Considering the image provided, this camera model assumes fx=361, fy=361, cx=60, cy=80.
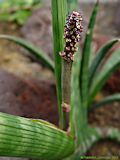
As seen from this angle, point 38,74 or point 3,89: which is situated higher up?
point 38,74

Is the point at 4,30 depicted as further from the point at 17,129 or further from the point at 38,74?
the point at 17,129

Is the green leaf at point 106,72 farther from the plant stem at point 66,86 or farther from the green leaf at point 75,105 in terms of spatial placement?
the plant stem at point 66,86

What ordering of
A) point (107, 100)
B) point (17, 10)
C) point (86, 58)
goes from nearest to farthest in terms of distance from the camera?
point (86, 58) → point (107, 100) → point (17, 10)

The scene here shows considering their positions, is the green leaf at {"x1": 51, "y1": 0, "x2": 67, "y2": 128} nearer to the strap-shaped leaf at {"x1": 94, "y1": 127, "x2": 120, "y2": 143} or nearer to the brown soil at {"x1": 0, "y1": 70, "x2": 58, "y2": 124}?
the brown soil at {"x1": 0, "y1": 70, "x2": 58, "y2": 124}

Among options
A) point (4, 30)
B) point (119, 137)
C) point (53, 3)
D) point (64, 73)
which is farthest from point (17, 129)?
point (4, 30)

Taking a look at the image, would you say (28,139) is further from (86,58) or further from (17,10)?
(17,10)

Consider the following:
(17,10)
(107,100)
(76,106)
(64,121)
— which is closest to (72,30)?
(64,121)
